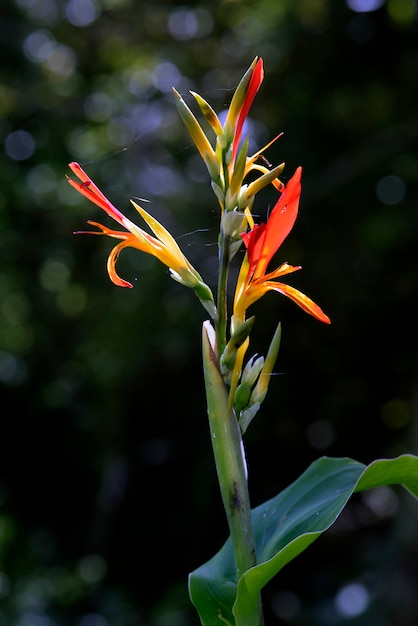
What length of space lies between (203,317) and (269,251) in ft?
6.84

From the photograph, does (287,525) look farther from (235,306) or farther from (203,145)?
(203,145)

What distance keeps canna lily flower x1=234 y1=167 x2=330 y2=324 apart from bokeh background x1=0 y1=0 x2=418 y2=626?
201 centimetres

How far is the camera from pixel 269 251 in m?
0.76

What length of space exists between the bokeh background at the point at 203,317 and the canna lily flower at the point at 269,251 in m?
2.01

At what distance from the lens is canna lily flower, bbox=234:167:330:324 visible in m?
0.73

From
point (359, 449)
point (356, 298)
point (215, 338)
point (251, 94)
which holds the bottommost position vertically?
point (359, 449)

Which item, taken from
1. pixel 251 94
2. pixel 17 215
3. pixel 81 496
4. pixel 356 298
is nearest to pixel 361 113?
pixel 356 298

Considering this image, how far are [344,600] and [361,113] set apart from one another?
1.95m

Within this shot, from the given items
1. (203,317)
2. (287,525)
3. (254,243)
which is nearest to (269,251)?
(254,243)

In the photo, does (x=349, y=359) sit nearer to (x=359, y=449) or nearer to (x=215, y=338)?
(x=359, y=449)

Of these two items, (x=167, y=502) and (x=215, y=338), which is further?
(x=167, y=502)

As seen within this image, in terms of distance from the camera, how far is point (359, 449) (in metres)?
3.03

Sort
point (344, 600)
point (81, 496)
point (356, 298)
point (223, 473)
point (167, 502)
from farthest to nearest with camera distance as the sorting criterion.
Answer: point (81, 496) → point (167, 502) → point (356, 298) → point (344, 600) → point (223, 473)

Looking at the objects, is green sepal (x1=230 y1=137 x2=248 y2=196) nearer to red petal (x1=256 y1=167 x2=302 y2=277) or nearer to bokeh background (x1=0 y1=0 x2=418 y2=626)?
red petal (x1=256 y1=167 x2=302 y2=277)
